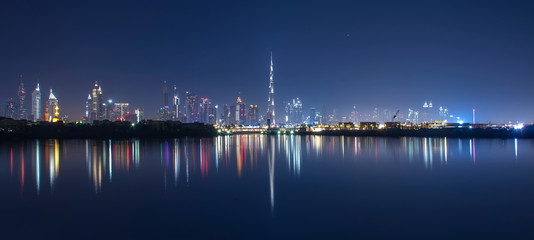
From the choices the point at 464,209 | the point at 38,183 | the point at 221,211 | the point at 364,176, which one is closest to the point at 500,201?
the point at 464,209

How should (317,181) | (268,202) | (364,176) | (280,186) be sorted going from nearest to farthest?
(268,202) < (280,186) < (317,181) < (364,176)

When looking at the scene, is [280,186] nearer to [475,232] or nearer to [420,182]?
[420,182]

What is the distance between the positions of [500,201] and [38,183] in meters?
16.2

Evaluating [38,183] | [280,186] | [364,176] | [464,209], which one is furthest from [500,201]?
[38,183]

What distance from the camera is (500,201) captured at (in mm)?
11070

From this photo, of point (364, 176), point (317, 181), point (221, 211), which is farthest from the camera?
point (364, 176)

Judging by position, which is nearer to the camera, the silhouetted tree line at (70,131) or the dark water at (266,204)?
the dark water at (266,204)

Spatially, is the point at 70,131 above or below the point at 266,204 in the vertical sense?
above

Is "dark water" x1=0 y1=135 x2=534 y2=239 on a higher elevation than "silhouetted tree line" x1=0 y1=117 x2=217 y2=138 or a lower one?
lower

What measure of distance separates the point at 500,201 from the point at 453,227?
4138 millimetres

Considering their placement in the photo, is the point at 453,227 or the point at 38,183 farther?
the point at 38,183

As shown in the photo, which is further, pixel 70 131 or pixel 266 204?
pixel 70 131

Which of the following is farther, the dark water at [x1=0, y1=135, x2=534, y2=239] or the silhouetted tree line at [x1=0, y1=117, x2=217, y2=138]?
the silhouetted tree line at [x1=0, y1=117, x2=217, y2=138]

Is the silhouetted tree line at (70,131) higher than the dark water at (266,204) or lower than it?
higher
